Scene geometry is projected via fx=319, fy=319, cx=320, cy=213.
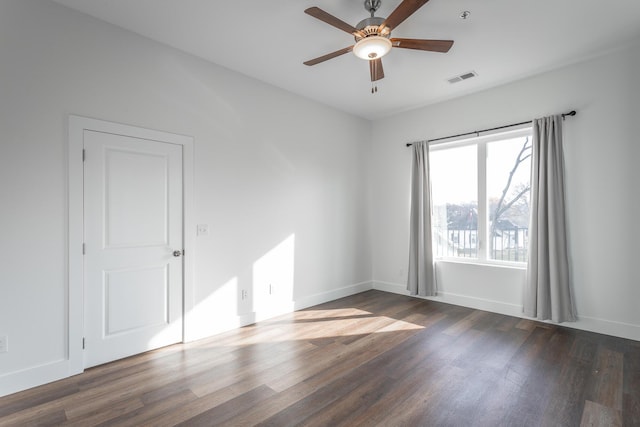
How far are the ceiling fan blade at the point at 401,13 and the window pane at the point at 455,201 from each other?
2.74 meters

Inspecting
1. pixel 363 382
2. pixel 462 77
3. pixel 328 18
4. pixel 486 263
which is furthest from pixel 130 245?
pixel 486 263

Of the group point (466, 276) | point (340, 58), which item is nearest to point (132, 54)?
point (340, 58)

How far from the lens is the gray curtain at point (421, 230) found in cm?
478

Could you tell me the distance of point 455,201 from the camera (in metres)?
4.72

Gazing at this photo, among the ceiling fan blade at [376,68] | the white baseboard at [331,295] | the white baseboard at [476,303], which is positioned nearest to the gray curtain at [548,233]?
the white baseboard at [476,303]

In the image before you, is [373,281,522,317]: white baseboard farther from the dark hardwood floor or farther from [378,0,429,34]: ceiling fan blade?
[378,0,429,34]: ceiling fan blade

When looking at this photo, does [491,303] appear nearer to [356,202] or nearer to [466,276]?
[466,276]

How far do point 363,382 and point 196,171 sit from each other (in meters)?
2.62

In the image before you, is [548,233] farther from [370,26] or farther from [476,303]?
[370,26]

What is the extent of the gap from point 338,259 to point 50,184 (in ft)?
12.0

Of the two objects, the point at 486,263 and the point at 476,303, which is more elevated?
the point at 486,263

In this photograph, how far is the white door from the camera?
2.77 m

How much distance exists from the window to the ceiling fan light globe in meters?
2.54

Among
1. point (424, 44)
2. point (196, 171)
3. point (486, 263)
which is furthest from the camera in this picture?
point (486, 263)
